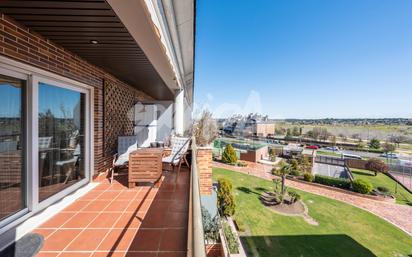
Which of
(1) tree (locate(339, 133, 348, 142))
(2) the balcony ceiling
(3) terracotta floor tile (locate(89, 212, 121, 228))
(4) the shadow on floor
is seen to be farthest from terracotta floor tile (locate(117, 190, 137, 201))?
(1) tree (locate(339, 133, 348, 142))

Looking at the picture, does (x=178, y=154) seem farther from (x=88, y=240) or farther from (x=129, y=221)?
(x=88, y=240)

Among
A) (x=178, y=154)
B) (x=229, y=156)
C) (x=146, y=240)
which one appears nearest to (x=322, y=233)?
(x=178, y=154)

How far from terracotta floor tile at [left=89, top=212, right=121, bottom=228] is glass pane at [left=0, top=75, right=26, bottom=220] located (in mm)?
903

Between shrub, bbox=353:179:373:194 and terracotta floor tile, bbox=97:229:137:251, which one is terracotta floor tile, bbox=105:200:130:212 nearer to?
terracotta floor tile, bbox=97:229:137:251

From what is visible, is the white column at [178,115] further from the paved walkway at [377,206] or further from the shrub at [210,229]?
the paved walkway at [377,206]

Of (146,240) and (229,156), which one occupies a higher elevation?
(146,240)

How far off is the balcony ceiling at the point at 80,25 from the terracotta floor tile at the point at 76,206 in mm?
2385

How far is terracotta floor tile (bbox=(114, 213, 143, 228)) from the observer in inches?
95.7

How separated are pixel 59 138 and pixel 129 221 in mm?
1829

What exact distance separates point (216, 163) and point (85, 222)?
20.7m

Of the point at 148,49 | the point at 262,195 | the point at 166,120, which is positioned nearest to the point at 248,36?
the point at 166,120

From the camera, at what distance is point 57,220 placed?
2.57 metres

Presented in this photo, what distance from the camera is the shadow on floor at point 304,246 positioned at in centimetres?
822

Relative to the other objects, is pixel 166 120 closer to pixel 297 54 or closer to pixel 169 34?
pixel 169 34
